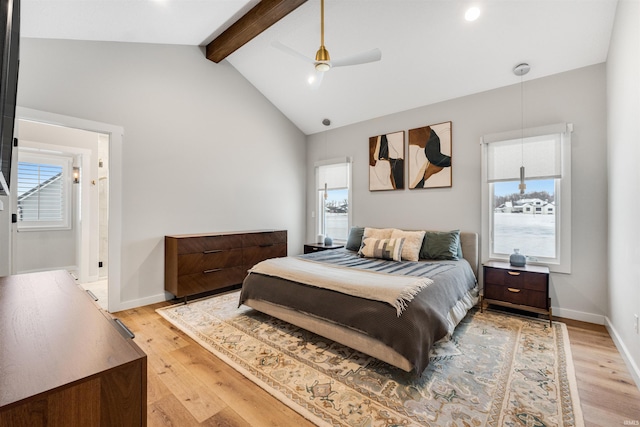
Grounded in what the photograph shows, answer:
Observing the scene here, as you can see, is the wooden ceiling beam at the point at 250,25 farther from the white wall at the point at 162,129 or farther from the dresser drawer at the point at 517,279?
the dresser drawer at the point at 517,279

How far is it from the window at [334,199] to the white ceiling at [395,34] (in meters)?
1.41

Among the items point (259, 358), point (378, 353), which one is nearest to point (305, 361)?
point (259, 358)

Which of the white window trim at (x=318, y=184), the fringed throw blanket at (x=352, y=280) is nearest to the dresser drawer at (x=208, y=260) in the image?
the fringed throw blanket at (x=352, y=280)

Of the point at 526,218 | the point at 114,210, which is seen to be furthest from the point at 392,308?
the point at 114,210

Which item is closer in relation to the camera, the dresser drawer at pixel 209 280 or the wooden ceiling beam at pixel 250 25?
the wooden ceiling beam at pixel 250 25

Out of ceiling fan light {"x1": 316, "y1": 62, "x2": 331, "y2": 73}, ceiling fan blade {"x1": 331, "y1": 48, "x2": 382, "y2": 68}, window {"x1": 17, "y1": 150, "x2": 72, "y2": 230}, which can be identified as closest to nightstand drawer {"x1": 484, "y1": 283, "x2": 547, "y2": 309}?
ceiling fan blade {"x1": 331, "y1": 48, "x2": 382, "y2": 68}

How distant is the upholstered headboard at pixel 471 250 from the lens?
3670 mm

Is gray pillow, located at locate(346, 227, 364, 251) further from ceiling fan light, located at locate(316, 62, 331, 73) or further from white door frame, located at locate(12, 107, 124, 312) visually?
white door frame, located at locate(12, 107, 124, 312)

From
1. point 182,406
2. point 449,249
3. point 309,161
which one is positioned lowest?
point 182,406

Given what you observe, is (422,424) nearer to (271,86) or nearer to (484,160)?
(484,160)

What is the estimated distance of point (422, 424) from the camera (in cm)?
162

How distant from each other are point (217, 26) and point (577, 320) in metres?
5.50

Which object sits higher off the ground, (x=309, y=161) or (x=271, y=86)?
(x=271, y=86)

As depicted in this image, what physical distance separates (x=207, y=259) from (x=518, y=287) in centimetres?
374
